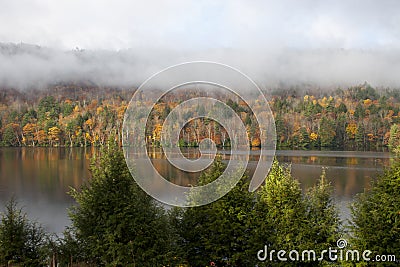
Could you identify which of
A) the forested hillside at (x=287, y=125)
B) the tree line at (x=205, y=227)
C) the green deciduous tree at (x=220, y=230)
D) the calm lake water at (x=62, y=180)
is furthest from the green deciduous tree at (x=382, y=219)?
the forested hillside at (x=287, y=125)

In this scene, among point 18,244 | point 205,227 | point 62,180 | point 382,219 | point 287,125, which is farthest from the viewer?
point 287,125

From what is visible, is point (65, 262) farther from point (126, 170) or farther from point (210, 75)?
point (210, 75)

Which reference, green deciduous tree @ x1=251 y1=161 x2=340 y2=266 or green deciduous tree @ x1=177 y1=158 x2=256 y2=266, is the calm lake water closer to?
green deciduous tree @ x1=251 y1=161 x2=340 y2=266

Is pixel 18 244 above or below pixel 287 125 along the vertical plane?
below

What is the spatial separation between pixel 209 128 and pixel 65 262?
56.7 feet

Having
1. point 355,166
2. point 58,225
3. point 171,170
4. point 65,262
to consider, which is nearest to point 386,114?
point 355,166

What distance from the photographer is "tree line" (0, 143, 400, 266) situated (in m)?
9.32

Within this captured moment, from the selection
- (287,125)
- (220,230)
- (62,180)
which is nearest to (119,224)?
(220,230)

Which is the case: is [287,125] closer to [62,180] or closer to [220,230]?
[62,180]

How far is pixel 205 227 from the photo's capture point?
10.9m

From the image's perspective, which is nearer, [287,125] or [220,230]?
[220,230]

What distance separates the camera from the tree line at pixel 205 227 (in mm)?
9320

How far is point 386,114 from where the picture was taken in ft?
283

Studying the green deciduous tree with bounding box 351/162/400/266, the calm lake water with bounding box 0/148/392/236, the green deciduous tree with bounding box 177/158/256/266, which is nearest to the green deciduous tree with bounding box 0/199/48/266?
the green deciduous tree with bounding box 177/158/256/266
